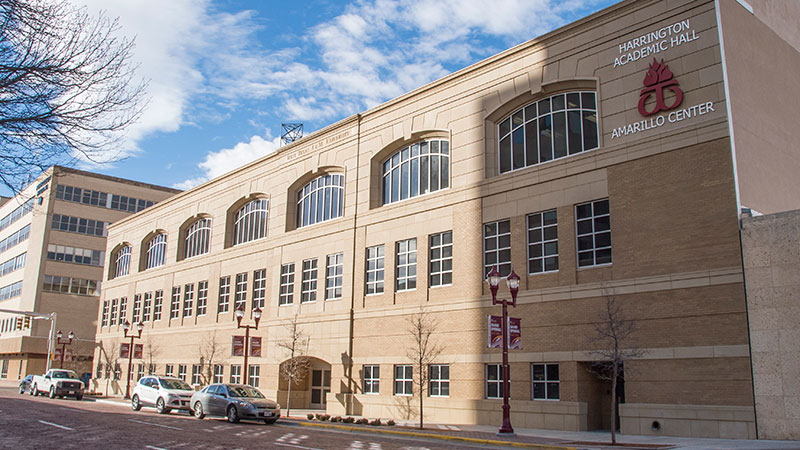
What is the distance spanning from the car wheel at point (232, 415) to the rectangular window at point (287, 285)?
13540 millimetres

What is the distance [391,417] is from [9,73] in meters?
23.7

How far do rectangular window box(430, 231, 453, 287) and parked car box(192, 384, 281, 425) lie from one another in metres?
9.17

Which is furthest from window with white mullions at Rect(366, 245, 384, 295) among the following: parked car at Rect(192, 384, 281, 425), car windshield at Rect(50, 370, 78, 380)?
car windshield at Rect(50, 370, 78, 380)

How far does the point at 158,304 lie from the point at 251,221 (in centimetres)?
1412

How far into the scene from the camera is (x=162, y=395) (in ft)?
103

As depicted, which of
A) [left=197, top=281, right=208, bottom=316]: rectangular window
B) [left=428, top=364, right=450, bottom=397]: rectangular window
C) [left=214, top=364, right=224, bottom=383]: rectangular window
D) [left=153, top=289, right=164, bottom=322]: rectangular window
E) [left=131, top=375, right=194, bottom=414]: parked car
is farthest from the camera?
[left=153, top=289, right=164, bottom=322]: rectangular window

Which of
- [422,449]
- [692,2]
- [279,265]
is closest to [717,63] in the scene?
[692,2]

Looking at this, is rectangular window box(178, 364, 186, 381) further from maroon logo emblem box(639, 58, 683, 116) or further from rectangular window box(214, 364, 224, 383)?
maroon logo emblem box(639, 58, 683, 116)

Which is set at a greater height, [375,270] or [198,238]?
[198,238]

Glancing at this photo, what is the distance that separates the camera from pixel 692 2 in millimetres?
23750

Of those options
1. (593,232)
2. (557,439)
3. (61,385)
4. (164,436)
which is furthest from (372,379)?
(61,385)

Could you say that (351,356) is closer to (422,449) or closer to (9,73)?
(422,449)

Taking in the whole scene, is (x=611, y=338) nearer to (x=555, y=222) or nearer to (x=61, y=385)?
(x=555, y=222)

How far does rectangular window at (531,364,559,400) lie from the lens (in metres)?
25.4
